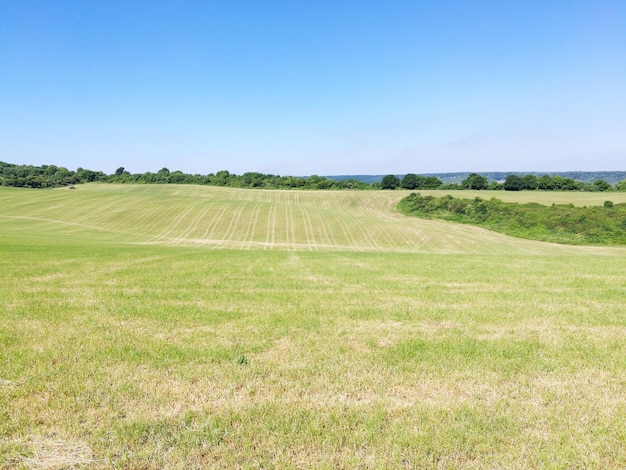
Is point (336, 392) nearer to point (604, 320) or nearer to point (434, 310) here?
point (434, 310)

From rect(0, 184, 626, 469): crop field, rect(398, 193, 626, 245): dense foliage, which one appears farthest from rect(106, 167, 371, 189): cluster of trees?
rect(0, 184, 626, 469): crop field

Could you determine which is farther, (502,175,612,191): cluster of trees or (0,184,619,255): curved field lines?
(502,175,612,191): cluster of trees

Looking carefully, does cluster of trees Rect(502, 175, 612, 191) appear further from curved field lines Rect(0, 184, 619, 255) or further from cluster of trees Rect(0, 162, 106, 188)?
cluster of trees Rect(0, 162, 106, 188)

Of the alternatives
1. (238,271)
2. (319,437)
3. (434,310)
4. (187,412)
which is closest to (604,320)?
(434,310)

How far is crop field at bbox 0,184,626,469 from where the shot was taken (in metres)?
4.96

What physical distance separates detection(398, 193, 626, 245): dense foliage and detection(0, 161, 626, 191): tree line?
159 ft

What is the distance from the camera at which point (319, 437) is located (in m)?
5.16

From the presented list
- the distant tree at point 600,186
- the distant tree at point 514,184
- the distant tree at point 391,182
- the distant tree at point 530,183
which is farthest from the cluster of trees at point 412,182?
the distant tree at point 600,186

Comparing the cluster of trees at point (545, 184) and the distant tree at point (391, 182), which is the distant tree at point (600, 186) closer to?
the cluster of trees at point (545, 184)

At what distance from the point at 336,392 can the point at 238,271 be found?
1191 centimetres

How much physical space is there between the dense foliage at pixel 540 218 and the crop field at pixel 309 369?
176 ft

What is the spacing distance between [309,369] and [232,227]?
5768 cm

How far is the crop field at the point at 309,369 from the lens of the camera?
496cm

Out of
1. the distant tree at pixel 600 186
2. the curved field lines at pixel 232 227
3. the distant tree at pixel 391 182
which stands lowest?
the curved field lines at pixel 232 227
